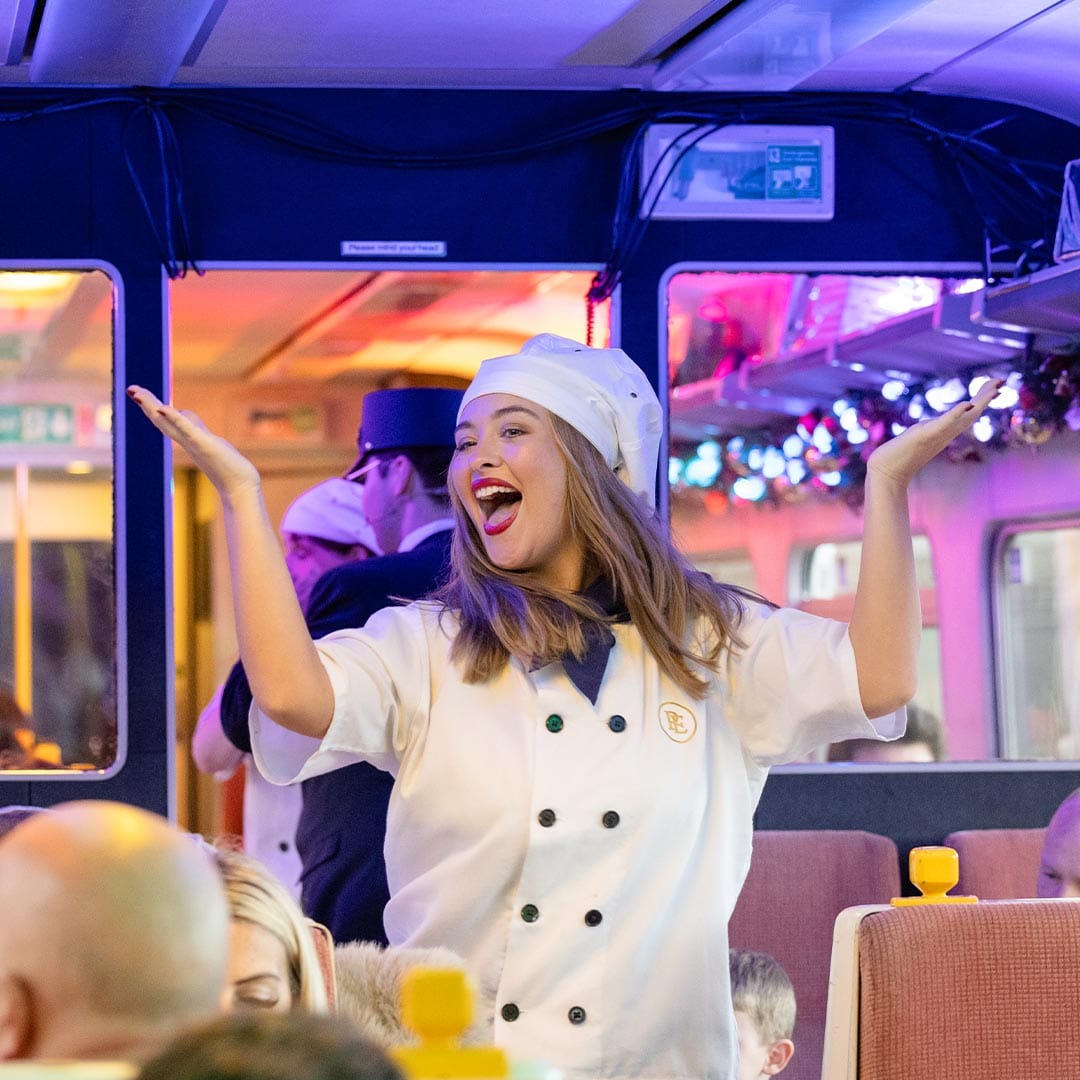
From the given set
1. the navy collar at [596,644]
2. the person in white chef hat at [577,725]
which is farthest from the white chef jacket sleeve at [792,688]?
the navy collar at [596,644]

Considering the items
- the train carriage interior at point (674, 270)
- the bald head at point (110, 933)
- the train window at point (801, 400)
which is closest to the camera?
the bald head at point (110, 933)

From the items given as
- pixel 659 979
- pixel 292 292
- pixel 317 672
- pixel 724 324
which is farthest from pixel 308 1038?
pixel 292 292

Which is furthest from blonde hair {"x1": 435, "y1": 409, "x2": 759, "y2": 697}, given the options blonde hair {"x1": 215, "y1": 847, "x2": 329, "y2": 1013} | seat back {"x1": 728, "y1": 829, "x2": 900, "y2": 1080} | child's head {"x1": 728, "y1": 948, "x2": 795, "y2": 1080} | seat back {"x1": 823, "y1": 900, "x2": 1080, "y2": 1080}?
seat back {"x1": 728, "y1": 829, "x2": 900, "y2": 1080}

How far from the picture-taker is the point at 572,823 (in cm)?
248

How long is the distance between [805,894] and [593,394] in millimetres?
1786

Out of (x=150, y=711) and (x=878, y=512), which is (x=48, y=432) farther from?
(x=878, y=512)

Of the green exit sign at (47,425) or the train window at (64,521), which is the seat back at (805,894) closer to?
the train window at (64,521)

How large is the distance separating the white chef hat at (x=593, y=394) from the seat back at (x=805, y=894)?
1522mm

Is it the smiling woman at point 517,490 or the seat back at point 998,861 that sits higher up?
the smiling woman at point 517,490

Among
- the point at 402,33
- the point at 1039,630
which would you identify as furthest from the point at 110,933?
the point at 1039,630

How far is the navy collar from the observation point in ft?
8.46

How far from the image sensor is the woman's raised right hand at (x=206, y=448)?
231cm

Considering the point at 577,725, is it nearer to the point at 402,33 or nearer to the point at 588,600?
the point at 588,600

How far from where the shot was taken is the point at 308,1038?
0.77 m
